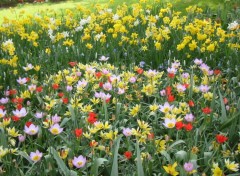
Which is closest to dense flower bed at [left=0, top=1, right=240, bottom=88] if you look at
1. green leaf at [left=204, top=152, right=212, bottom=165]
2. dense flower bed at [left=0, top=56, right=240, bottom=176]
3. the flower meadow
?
the flower meadow

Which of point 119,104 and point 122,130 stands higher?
point 119,104

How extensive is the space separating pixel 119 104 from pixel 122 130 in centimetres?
18

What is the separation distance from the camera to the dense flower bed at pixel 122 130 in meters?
1.92

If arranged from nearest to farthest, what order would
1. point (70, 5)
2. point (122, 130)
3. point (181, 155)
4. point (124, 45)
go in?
point (181, 155), point (122, 130), point (124, 45), point (70, 5)

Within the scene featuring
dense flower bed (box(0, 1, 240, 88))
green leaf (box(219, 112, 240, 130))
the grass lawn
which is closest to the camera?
green leaf (box(219, 112, 240, 130))

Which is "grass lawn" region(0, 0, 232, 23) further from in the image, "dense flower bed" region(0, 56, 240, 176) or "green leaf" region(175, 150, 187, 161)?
"green leaf" region(175, 150, 187, 161)

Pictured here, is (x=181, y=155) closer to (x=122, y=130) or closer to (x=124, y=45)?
(x=122, y=130)

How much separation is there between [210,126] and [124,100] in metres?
0.68

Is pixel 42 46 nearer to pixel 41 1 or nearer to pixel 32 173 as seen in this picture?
pixel 32 173

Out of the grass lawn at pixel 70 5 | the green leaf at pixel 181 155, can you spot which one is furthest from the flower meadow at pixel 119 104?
the grass lawn at pixel 70 5

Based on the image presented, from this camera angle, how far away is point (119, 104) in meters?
2.47

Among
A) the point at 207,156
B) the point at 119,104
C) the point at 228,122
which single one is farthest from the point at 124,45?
the point at 207,156

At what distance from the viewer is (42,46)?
4.03 metres

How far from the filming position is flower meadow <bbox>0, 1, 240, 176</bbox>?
1.98m
